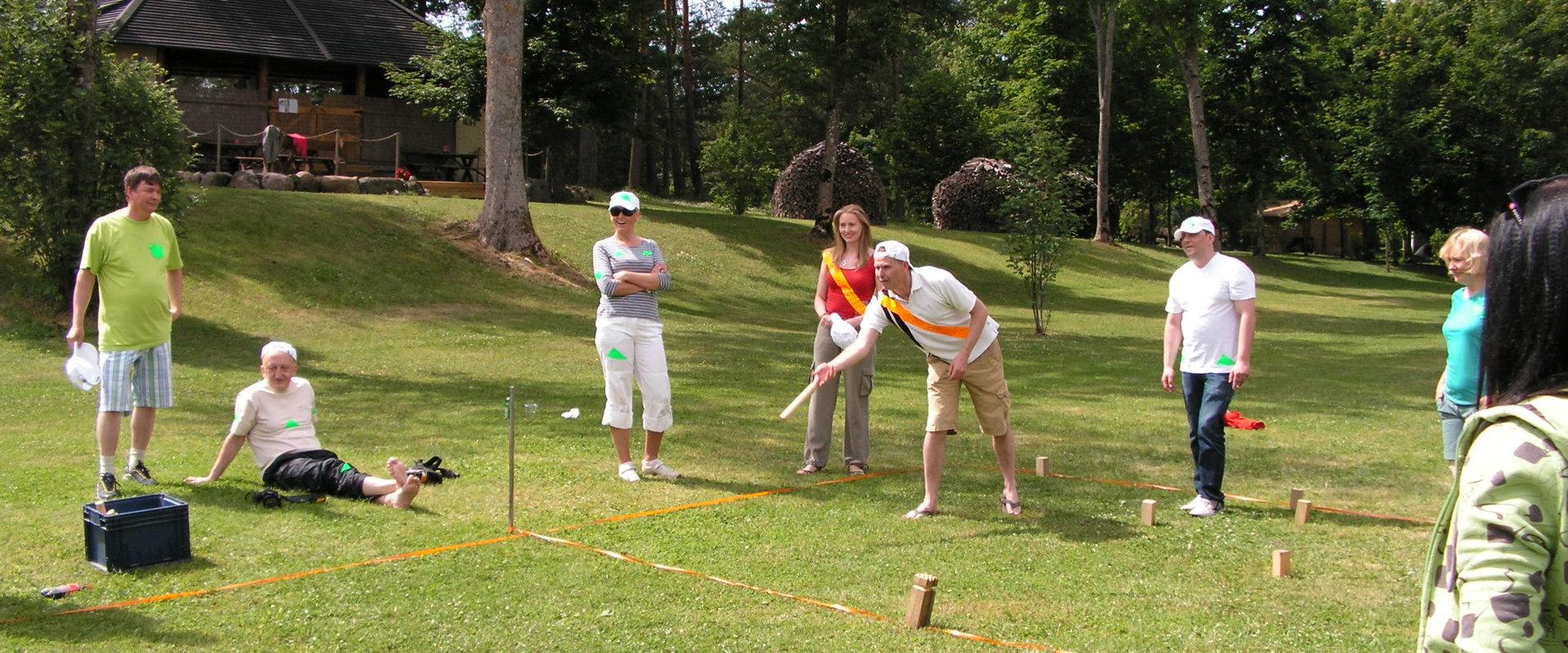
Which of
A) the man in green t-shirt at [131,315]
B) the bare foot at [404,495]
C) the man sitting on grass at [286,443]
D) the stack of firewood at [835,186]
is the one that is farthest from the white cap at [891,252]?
the stack of firewood at [835,186]

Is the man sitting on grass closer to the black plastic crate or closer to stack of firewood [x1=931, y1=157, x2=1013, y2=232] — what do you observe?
the black plastic crate

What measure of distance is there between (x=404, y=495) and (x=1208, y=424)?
5.19m

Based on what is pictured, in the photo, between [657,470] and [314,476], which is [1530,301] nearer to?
[314,476]

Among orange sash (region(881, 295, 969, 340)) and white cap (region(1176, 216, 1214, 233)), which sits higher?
white cap (region(1176, 216, 1214, 233))

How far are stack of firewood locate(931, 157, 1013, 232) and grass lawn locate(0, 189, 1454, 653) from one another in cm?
2240

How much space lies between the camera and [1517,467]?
2.03 meters

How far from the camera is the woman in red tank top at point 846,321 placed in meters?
9.20

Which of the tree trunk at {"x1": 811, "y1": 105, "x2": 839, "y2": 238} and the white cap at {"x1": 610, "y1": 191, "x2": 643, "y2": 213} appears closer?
the white cap at {"x1": 610, "y1": 191, "x2": 643, "y2": 213}

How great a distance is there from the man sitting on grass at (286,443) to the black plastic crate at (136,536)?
1551 millimetres

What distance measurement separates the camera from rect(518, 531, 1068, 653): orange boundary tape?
17.5 feet

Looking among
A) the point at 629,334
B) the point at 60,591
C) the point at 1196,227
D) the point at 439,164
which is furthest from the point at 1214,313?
the point at 439,164

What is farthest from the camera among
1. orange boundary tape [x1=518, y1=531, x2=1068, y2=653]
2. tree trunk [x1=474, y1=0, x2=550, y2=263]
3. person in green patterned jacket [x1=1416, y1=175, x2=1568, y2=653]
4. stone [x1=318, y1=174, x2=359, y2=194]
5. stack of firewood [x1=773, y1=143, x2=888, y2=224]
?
stack of firewood [x1=773, y1=143, x2=888, y2=224]

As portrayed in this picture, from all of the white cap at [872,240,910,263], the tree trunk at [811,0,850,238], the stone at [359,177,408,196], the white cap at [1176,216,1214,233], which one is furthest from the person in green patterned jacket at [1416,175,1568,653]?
the tree trunk at [811,0,850,238]

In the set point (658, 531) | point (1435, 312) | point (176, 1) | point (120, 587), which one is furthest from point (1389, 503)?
point (176, 1)
